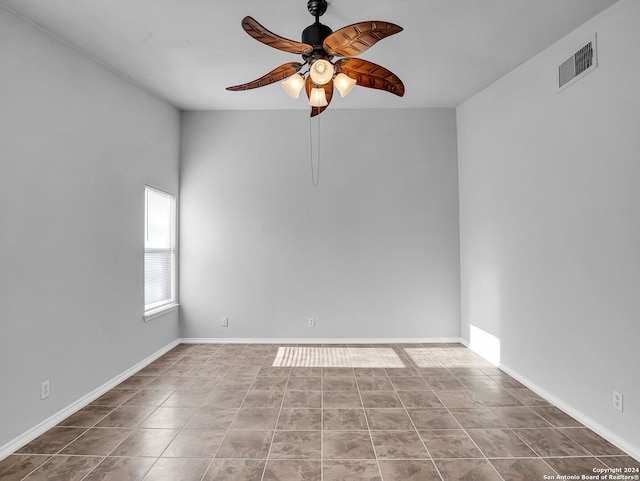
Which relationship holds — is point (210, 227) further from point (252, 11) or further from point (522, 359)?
point (522, 359)

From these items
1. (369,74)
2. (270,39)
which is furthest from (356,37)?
(270,39)

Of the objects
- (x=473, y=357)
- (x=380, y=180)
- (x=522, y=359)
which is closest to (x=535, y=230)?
(x=522, y=359)

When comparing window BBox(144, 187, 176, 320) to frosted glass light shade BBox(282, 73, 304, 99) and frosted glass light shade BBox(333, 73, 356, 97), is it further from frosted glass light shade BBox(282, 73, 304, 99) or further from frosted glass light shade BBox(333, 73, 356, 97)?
frosted glass light shade BBox(333, 73, 356, 97)

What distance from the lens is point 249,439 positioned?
2.49 meters

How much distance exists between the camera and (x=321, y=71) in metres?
1.95

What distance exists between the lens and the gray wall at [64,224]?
241cm

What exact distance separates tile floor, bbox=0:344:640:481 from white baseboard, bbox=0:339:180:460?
0.05 metres

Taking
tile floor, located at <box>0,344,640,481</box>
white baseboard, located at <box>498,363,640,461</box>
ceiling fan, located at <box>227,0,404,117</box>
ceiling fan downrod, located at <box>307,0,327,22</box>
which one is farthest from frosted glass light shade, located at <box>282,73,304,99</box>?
white baseboard, located at <box>498,363,640,461</box>

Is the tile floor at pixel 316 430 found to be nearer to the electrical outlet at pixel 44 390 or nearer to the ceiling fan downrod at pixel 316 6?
the electrical outlet at pixel 44 390

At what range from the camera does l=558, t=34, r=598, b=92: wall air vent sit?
2.63 metres

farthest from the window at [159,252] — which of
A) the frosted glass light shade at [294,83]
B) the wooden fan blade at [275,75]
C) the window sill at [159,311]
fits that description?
the frosted glass light shade at [294,83]

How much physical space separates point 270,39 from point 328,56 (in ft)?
1.11

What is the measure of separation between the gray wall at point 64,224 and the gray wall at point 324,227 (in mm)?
1022

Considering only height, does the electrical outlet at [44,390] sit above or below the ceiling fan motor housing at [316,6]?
below
